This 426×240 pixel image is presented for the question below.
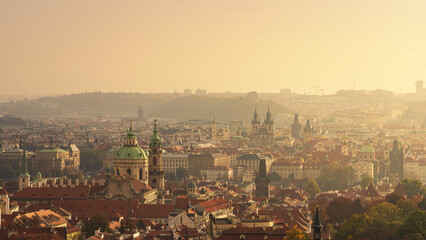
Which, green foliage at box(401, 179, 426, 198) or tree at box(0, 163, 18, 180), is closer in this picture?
green foliage at box(401, 179, 426, 198)

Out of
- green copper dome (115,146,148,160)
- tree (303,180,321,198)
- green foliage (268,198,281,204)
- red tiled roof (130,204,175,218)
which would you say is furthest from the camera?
tree (303,180,321,198)

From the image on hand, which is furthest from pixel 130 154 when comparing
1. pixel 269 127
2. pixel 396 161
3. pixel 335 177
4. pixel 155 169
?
pixel 269 127

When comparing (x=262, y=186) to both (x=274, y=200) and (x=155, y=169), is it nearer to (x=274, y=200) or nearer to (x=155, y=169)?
(x=274, y=200)

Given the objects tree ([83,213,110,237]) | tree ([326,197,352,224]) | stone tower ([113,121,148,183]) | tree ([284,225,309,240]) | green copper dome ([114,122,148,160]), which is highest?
green copper dome ([114,122,148,160])

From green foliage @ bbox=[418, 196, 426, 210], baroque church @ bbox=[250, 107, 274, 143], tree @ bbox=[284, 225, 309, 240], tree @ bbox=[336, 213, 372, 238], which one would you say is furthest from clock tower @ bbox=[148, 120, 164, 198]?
baroque church @ bbox=[250, 107, 274, 143]

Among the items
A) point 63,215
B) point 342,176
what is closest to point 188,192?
point 63,215

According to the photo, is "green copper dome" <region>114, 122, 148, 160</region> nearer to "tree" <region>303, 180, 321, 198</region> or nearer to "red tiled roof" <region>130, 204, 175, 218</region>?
"red tiled roof" <region>130, 204, 175, 218</region>

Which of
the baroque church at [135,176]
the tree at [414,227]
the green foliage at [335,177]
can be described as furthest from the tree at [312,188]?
the tree at [414,227]

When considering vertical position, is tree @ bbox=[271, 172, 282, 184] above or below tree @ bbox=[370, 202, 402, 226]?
below
